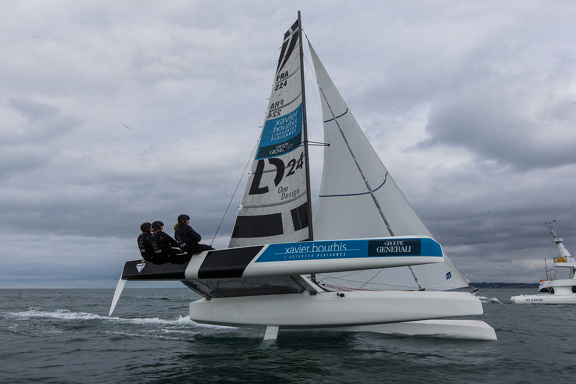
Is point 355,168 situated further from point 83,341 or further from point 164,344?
point 83,341

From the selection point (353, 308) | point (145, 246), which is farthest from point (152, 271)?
point (353, 308)

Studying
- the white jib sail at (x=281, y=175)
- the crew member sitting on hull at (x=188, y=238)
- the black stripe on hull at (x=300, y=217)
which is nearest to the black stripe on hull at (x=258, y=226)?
the white jib sail at (x=281, y=175)

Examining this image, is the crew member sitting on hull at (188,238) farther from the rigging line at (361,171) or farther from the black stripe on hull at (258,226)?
the rigging line at (361,171)

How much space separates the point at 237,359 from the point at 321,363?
1.47 m

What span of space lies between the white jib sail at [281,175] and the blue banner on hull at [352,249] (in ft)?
5.87

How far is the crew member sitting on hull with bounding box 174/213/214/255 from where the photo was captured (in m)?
9.39

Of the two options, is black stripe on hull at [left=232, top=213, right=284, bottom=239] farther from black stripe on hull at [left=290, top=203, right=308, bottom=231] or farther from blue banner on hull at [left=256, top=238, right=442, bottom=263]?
blue banner on hull at [left=256, top=238, right=442, bottom=263]

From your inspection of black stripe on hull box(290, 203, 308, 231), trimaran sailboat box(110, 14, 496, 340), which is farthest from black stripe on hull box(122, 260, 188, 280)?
black stripe on hull box(290, 203, 308, 231)

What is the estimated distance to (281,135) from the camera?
1159 cm

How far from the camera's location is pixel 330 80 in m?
12.2

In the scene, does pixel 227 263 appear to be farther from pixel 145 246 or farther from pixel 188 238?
pixel 145 246

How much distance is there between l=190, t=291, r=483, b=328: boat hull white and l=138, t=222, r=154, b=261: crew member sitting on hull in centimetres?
227

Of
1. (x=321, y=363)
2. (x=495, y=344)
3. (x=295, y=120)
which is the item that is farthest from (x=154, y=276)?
(x=495, y=344)

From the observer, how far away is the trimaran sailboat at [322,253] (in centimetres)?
848
